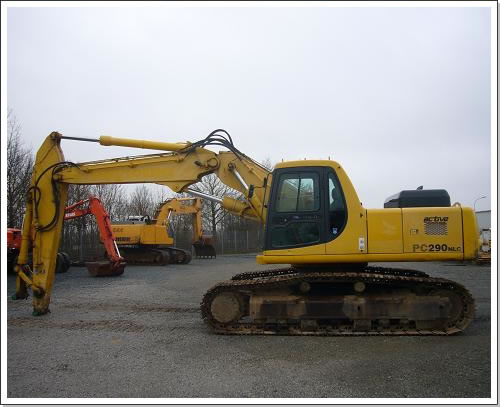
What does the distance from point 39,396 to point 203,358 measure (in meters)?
2.20

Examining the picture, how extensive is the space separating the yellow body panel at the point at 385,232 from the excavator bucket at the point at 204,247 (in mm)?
22848

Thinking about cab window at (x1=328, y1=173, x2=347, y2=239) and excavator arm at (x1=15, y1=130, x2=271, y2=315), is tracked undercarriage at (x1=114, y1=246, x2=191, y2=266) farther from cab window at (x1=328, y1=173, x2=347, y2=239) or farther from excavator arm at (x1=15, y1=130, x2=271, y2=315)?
cab window at (x1=328, y1=173, x2=347, y2=239)

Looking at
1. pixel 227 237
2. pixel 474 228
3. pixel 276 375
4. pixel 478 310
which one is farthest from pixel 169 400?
pixel 227 237

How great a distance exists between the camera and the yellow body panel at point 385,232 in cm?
711

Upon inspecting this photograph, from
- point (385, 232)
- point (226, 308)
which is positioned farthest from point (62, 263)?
point (385, 232)

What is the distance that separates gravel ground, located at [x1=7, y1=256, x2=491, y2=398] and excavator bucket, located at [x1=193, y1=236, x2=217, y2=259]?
20.6m

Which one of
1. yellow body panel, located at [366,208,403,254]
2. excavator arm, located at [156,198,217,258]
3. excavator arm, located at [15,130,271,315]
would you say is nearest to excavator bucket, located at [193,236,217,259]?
excavator arm, located at [156,198,217,258]

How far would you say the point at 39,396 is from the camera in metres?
4.84

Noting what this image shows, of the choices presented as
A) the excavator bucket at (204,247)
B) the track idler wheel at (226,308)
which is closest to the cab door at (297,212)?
the track idler wheel at (226,308)

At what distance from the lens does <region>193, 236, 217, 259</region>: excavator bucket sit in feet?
97.5

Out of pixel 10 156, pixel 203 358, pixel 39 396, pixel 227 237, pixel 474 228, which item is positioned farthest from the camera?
pixel 227 237

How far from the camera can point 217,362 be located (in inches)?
230

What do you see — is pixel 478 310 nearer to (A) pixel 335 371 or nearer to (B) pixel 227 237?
(A) pixel 335 371

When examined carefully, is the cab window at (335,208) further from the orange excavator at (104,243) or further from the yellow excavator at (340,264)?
the orange excavator at (104,243)
